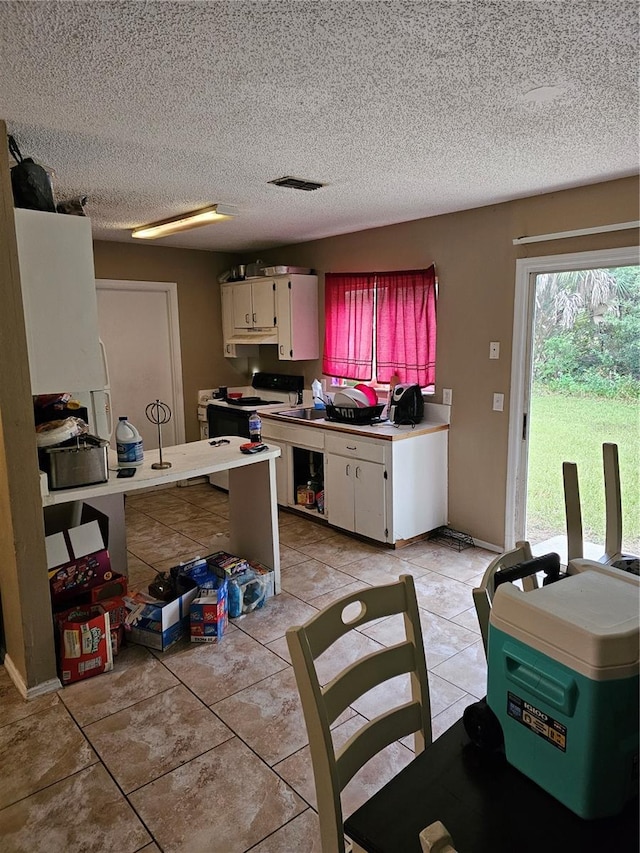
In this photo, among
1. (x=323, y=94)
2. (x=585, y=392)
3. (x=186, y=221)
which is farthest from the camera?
(x=186, y=221)

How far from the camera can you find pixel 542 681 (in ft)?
3.26

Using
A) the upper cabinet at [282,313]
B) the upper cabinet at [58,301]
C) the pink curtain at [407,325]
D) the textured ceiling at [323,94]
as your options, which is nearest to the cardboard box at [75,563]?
the upper cabinet at [58,301]

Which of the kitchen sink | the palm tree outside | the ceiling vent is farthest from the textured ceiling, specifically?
the kitchen sink

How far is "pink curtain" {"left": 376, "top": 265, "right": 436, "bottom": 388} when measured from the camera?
4340 millimetres

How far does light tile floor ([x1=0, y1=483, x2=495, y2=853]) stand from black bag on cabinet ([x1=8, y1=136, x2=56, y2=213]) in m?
2.14

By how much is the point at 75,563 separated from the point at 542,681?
237 centimetres

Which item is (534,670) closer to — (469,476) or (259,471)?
(259,471)

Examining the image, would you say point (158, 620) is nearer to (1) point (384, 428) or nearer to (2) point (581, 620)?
(1) point (384, 428)

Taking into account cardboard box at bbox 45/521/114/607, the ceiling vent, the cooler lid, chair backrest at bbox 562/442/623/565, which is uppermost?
the ceiling vent

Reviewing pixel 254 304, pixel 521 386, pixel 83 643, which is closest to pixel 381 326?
pixel 521 386

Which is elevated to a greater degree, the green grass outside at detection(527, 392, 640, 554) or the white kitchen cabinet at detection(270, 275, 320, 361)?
the white kitchen cabinet at detection(270, 275, 320, 361)

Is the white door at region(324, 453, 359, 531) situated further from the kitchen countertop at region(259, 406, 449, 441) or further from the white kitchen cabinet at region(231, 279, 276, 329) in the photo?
the white kitchen cabinet at region(231, 279, 276, 329)

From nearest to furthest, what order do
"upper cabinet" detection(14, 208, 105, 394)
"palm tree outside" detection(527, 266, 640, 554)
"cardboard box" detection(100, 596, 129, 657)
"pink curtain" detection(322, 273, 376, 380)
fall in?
"upper cabinet" detection(14, 208, 105, 394) < "cardboard box" detection(100, 596, 129, 657) < "palm tree outside" detection(527, 266, 640, 554) < "pink curtain" detection(322, 273, 376, 380)

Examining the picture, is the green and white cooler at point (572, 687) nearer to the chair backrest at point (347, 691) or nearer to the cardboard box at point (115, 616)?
the chair backrest at point (347, 691)
